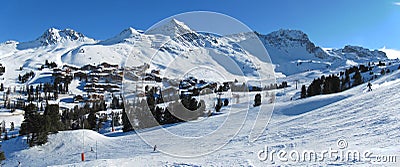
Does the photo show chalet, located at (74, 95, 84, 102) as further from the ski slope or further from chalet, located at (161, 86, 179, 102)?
chalet, located at (161, 86, 179, 102)

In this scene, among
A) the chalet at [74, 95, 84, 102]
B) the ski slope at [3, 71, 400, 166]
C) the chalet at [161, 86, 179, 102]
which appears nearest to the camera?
the chalet at [161, 86, 179, 102]

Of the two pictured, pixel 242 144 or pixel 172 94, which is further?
pixel 242 144

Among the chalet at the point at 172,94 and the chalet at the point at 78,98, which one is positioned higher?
the chalet at the point at 172,94

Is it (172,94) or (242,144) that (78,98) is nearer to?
(242,144)

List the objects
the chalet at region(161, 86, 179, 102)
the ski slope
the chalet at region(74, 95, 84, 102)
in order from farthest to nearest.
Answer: the chalet at region(74, 95, 84, 102)
the ski slope
the chalet at region(161, 86, 179, 102)

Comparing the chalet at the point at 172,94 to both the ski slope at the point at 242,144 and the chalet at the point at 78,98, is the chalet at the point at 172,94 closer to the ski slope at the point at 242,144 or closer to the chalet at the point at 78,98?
the ski slope at the point at 242,144

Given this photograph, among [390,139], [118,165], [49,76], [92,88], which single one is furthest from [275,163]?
[49,76]

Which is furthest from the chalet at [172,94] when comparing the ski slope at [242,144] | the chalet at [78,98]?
the chalet at [78,98]

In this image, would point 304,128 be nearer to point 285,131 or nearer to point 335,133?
point 285,131

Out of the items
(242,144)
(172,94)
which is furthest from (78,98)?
(172,94)

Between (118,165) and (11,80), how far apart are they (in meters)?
208

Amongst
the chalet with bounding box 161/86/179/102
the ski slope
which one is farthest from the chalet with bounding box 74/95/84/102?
the chalet with bounding box 161/86/179/102

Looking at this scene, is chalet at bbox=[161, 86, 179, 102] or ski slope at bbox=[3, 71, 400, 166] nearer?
chalet at bbox=[161, 86, 179, 102]

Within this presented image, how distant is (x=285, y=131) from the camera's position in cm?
2684
